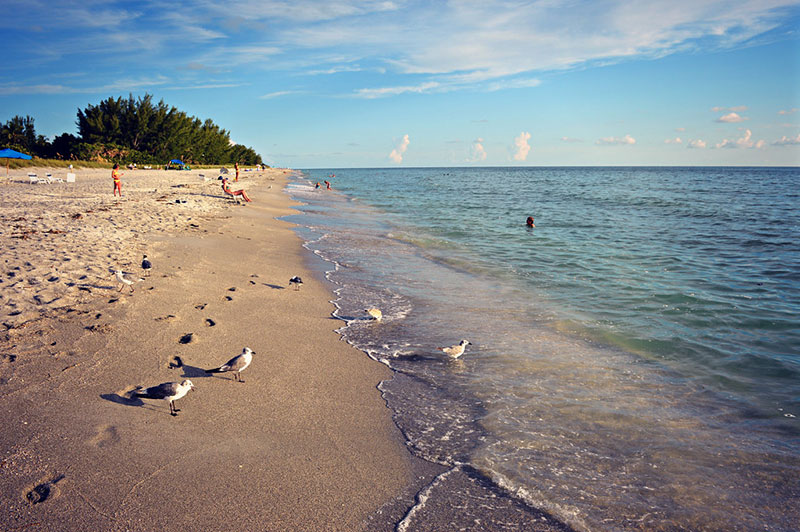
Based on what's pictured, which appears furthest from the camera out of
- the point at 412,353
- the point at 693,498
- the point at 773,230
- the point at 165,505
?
the point at 773,230

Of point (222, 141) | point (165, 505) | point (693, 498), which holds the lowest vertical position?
point (693, 498)

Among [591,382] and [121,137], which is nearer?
[591,382]

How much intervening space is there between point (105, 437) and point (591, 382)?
6.20 meters

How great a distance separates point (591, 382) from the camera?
6.63 m

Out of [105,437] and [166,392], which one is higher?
[166,392]

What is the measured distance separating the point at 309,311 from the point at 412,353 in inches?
107

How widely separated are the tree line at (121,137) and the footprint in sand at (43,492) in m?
66.7

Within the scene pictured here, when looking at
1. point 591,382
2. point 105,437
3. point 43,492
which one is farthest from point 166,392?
point 591,382

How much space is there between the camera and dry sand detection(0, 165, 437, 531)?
12.0 ft

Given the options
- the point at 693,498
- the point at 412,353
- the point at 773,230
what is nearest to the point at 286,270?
the point at 412,353

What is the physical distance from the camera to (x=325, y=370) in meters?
6.53

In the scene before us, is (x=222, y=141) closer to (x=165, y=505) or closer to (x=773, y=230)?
(x=773, y=230)

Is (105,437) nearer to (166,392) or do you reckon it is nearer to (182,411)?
(166,392)

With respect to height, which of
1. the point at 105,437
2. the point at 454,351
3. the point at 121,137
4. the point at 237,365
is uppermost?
the point at 121,137
